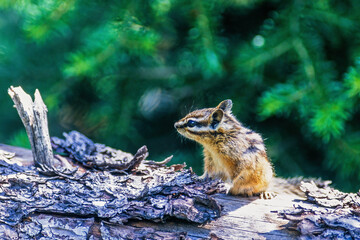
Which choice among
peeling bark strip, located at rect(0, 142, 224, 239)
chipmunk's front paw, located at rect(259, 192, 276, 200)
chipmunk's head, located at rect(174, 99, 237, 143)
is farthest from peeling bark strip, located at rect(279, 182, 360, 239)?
chipmunk's head, located at rect(174, 99, 237, 143)

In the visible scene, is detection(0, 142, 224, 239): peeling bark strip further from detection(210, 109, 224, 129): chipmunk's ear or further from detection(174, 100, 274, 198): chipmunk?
detection(210, 109, 224, 129): chipmunk's ear

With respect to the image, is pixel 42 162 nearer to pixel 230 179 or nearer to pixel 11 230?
pixel 11 230

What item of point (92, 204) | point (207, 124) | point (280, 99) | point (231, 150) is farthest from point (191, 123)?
point (92, 204)

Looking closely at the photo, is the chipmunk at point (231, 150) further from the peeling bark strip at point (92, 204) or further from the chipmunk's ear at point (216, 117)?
the peeling bark strip at point (92, 204)

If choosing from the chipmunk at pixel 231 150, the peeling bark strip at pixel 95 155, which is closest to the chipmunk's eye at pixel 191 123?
the chipmunk at pixel 231 150

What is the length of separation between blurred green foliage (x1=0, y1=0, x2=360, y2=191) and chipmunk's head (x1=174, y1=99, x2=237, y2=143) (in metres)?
0.19

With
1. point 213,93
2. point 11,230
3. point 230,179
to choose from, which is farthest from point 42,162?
point 213,93

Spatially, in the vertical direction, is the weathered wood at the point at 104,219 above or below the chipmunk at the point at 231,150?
below

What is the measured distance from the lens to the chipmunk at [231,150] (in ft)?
5.06

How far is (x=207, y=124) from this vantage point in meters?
1.69

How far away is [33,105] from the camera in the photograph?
141 centimetres

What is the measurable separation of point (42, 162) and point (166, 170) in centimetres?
47

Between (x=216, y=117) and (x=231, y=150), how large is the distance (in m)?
0.15

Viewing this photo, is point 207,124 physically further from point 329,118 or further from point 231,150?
point 329,118
